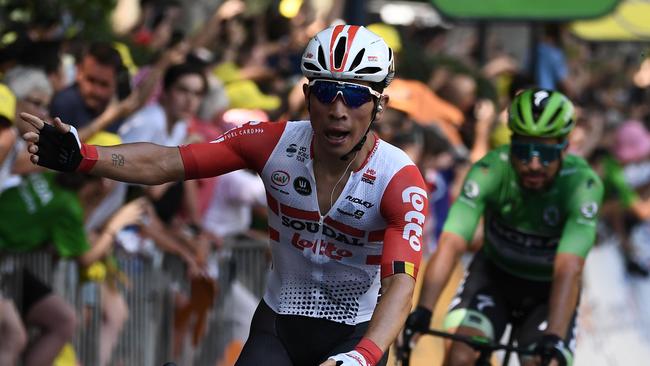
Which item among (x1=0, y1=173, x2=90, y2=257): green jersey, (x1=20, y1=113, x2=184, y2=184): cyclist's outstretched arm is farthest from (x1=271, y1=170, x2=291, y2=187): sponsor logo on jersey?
(x1=0, y1=173, x2=90, y2=257): green jersey

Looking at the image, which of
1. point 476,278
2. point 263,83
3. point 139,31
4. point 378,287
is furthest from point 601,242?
point 378,287

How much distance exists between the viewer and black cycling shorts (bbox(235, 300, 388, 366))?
6234mm

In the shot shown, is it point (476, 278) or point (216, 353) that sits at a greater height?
point (476, 278)

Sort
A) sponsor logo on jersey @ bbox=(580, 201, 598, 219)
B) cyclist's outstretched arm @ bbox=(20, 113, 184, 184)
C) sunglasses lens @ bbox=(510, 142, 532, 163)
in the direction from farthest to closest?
1. sunglasses lens @ bbox=(510, 142, 532, 163)
2. sponsor logo on jersey @ bbox=(580, 201, 598, 219)
3. cyclist's outstretched arm @ bbox=(20, 113, 184, 184)

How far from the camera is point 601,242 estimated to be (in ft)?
52.3

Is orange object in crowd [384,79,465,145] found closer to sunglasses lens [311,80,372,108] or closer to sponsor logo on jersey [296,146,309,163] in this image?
sponsor logo on jersey [296,146,309,163]

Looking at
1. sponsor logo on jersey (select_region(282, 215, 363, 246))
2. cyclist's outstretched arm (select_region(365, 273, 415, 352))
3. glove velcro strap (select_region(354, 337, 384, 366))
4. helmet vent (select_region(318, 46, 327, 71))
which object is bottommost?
glove velcro strap (select_region(354, 337, 384, 366))

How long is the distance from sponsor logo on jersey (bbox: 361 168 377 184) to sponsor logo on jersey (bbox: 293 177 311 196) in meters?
0.24

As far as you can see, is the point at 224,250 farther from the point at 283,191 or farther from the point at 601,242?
the point at 601,242

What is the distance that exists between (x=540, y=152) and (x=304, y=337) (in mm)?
2333

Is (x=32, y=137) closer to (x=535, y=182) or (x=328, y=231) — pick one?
(x=328, y=231)

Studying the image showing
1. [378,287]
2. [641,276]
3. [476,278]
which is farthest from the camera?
[641,276]

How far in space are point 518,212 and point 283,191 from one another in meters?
2.51

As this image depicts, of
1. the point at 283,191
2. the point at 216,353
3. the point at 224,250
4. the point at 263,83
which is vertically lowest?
the point at 216,353
